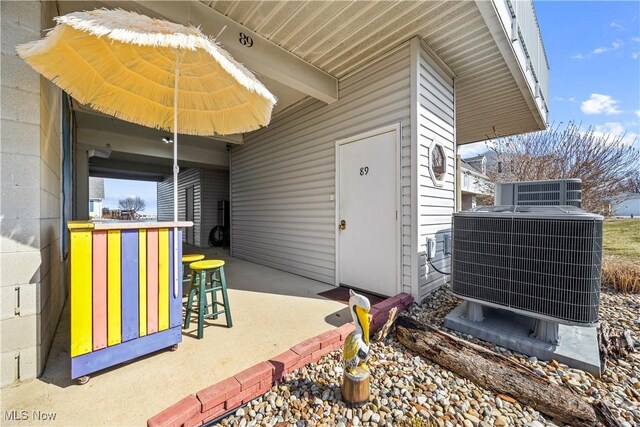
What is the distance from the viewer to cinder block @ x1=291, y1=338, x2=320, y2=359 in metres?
1.95

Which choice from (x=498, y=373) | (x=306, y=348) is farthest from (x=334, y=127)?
(x=498, y=373)

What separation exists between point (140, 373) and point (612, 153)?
10026mm

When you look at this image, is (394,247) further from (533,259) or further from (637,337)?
(637,337)

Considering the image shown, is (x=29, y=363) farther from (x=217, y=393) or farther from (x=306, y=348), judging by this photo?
(x=306, y=348)

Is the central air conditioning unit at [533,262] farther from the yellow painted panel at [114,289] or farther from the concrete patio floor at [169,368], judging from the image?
the yellow painted panel at [114,289]

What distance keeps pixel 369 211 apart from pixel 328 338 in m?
1.87

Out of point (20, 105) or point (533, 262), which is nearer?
point (20, 105)

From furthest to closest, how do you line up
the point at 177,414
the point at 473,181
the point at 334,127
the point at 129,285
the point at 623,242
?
the point at 473,181
the point at 623,242
the point at 334,127
the point at 129,285
the point at 177,414

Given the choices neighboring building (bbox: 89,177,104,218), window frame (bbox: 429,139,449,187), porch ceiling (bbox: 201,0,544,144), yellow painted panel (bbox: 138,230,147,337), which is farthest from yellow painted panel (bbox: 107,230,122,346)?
neighboring building (bbox: 89,177,104,218)

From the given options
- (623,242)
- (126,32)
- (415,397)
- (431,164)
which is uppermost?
(126,32)

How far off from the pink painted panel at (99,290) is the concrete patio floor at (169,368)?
0.29 m

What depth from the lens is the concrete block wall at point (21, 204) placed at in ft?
5.24

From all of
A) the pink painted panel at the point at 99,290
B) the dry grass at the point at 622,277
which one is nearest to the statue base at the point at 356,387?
the pink painted panel at the point at 99,290

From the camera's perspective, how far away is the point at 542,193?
372 centimetres
